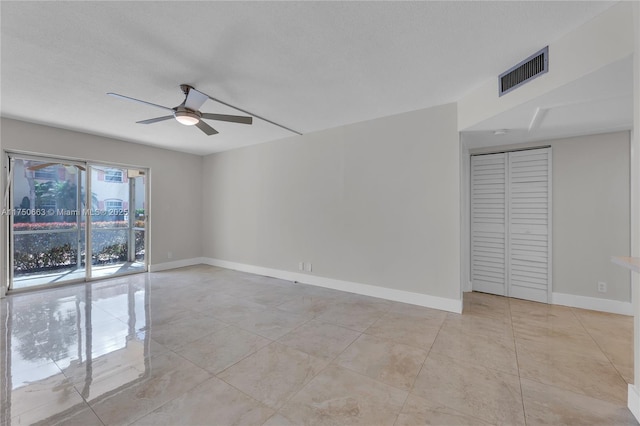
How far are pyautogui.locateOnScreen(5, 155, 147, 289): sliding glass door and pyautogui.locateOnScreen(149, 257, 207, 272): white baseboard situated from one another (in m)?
0.22

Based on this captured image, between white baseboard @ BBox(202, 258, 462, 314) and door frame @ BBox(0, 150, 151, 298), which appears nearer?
white baseboard @ BBox(202, 258, 462, 314)

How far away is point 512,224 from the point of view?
159 inches

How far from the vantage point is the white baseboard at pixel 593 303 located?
3.30 m

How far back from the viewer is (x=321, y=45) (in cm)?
222

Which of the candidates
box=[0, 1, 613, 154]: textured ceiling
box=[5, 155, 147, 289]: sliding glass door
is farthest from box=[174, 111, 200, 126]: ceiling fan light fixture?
box=[5, 155, 147, 289]: sliding glass door

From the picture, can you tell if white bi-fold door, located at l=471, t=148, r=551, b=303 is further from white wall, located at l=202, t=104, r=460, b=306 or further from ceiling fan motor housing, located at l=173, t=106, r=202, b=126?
ceiling fan motor housing, located at l=173, t=106, r=202, b=126

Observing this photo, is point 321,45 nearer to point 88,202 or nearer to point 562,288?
point 562,288

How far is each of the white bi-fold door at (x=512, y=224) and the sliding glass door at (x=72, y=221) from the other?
655cm

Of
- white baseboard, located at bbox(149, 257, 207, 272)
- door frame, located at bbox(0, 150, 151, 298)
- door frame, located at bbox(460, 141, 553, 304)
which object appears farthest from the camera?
white baseboard, located at bbox(149, 257, 207, 272)

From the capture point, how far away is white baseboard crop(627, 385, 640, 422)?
64.0 inches

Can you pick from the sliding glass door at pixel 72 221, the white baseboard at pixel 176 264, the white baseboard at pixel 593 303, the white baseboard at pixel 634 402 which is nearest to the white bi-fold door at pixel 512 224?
the white baseboard at pixel 593 303

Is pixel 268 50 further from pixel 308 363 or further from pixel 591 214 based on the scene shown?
pixel 591 214

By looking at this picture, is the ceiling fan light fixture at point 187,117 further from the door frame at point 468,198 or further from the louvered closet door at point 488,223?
the louvered closet door at point 488,223

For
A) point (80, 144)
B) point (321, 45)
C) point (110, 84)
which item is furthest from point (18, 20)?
point (80, 144)
